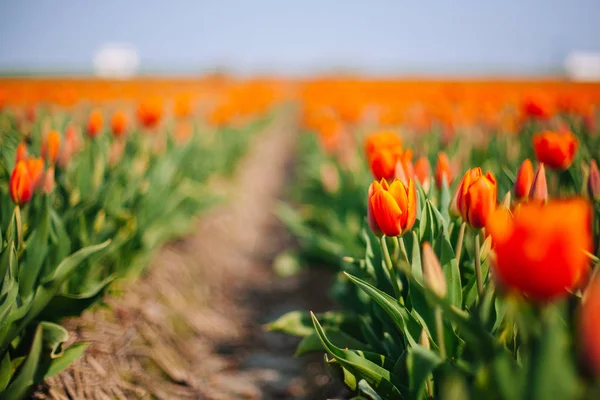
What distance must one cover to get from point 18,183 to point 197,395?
4.36 ft

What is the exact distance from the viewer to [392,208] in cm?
126

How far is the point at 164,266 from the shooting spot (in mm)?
3043

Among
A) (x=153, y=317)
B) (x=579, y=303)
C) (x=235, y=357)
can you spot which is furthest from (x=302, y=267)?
(x=579, y=303)

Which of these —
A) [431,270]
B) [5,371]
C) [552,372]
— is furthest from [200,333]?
[552,372]

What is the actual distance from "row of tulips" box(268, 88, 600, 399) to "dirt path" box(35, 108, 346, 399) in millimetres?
629

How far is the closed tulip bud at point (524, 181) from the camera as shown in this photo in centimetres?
148

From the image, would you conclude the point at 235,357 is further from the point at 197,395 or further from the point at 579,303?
the point at 579,303

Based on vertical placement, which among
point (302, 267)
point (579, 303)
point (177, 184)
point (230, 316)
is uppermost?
point (579, 303)

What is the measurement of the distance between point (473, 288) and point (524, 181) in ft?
1.42

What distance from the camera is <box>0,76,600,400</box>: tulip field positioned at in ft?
2.84

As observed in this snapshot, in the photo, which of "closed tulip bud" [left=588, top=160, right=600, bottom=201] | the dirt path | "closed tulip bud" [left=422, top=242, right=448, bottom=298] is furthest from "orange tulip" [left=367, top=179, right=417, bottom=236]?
the dirt path

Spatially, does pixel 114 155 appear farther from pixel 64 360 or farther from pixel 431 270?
pixel 431 270

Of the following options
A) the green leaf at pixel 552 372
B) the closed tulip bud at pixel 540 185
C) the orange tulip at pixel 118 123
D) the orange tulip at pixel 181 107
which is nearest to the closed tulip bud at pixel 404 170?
the closed tulip bud at pixel 540 185

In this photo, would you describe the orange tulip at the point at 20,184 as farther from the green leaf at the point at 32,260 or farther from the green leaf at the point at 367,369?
the green leaf at the point at 367,369
